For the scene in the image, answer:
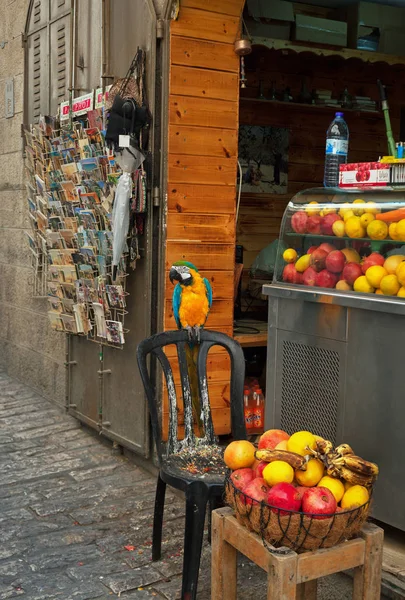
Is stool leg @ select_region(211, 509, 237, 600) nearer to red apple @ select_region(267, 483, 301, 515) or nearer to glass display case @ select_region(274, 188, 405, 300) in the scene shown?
red apple @ select_region(267, 483, 301, 515)

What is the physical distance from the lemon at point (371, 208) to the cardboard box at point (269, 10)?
2898mm

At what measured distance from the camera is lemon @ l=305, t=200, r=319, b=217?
3762mm

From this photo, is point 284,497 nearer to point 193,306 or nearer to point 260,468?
point 260,468

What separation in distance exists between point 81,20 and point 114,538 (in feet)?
11.9

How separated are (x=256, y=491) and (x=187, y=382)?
3.93ft

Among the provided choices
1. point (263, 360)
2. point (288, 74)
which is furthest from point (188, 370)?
point (288, 74)

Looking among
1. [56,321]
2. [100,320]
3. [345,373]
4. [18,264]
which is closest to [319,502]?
[345,373]

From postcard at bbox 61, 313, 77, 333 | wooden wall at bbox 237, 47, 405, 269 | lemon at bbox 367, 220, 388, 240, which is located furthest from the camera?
wooden wall at bbox 237, 47, 405, 269

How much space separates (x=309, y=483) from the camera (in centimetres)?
261

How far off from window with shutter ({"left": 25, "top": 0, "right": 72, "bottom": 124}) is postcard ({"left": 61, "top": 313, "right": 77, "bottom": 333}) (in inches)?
64.7

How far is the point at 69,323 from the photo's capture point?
18.7 feet

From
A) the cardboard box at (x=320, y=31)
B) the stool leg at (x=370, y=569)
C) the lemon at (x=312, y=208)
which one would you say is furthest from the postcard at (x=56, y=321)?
the stool leg at (x=370, y=569)

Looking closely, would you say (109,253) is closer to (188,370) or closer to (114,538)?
(188,370)

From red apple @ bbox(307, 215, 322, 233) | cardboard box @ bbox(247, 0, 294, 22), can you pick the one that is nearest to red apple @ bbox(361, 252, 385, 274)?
red apple @ bbox(307, 215, 322, 233)
